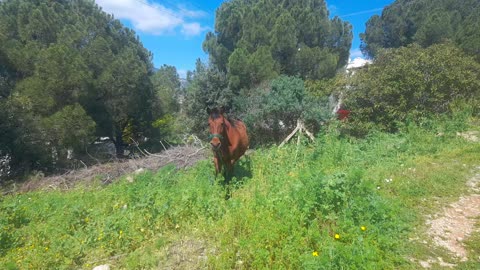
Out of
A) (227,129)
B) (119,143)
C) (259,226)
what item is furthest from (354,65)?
(259,226)

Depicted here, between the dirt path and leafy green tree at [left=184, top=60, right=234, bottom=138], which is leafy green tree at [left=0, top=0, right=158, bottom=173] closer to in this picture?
leafy green tree at [left=184, top=60, right=234, bottom=138]

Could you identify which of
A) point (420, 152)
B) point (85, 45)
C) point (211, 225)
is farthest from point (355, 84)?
point (85, 45)

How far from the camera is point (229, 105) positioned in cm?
1375

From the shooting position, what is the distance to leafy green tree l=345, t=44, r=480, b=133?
349 inches

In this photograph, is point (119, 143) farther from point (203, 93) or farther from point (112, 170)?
point (112, 170)

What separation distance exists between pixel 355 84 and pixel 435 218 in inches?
300

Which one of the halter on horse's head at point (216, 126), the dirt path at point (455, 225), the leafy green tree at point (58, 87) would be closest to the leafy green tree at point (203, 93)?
the leafy green tree at point (58, 87)

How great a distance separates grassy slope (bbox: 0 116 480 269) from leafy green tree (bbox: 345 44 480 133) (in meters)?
3.62

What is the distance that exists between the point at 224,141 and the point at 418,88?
729cm

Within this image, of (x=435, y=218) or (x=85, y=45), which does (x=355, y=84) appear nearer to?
(x=435, y=218)

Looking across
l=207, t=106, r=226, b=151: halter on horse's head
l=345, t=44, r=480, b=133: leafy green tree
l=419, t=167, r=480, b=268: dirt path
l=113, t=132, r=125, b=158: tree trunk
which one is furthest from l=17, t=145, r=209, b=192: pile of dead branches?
l=113, t=132, r=125, b=158: tree trunk

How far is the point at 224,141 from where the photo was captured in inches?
219

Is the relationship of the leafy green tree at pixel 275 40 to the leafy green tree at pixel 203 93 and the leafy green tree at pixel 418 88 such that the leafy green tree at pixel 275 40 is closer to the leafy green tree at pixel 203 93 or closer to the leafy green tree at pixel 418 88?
the leafy green tree at pixel 203 93

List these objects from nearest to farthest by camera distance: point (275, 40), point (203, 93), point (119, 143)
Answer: point (203, 93) < point (275, 40) < point (119, 143)
